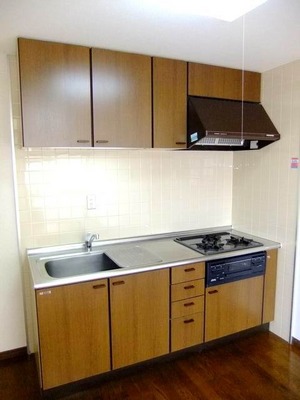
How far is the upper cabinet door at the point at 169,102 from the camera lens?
90.7 inches

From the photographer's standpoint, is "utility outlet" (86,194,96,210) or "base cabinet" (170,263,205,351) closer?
"base cabinet" (170,263,205,351)

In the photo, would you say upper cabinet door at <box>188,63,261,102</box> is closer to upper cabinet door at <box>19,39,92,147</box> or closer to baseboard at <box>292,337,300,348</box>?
upper cabinet door at <box>19,39,92,147</box>

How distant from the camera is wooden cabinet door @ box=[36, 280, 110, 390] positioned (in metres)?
1.86

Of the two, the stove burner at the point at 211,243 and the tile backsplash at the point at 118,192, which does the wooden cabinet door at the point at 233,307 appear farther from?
the tile backsplash at the point at 118,192

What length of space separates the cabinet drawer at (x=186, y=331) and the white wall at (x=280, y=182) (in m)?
0.82

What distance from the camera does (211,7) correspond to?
1.48 meters

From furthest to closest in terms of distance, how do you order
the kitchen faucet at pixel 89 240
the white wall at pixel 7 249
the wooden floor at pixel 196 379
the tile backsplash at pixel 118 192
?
the kitchen faucet at pixel 89 240 → the tile backsplash at pixel 118 192 → the white wall at pixel 7 249 → the wooden floor at pixel 196 379

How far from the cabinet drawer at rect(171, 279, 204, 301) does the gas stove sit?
25 centimetres

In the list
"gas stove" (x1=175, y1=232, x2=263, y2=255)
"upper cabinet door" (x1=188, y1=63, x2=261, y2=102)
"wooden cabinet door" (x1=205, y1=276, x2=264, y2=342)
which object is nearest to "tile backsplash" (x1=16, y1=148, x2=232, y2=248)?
"gas stove" (x1=175, y1=232, x2=263, y2=255)

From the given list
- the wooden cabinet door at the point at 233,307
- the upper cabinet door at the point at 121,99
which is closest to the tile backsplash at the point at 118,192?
the upper cabinet door at the point at 121,99

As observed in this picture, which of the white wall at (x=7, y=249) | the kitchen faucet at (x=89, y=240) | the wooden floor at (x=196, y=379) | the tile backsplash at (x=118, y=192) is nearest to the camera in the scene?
the wooden floor at (x=196, y=379)

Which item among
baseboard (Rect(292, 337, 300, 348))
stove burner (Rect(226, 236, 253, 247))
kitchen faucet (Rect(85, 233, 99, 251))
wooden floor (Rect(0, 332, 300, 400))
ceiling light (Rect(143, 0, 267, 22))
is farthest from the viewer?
stove burner (Rect(226, 236, 253, 247))

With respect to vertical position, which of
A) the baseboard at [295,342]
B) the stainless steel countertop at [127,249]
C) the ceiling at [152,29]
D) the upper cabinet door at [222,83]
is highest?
the ceiling at [152,29]

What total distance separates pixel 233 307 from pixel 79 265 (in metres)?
1.31
